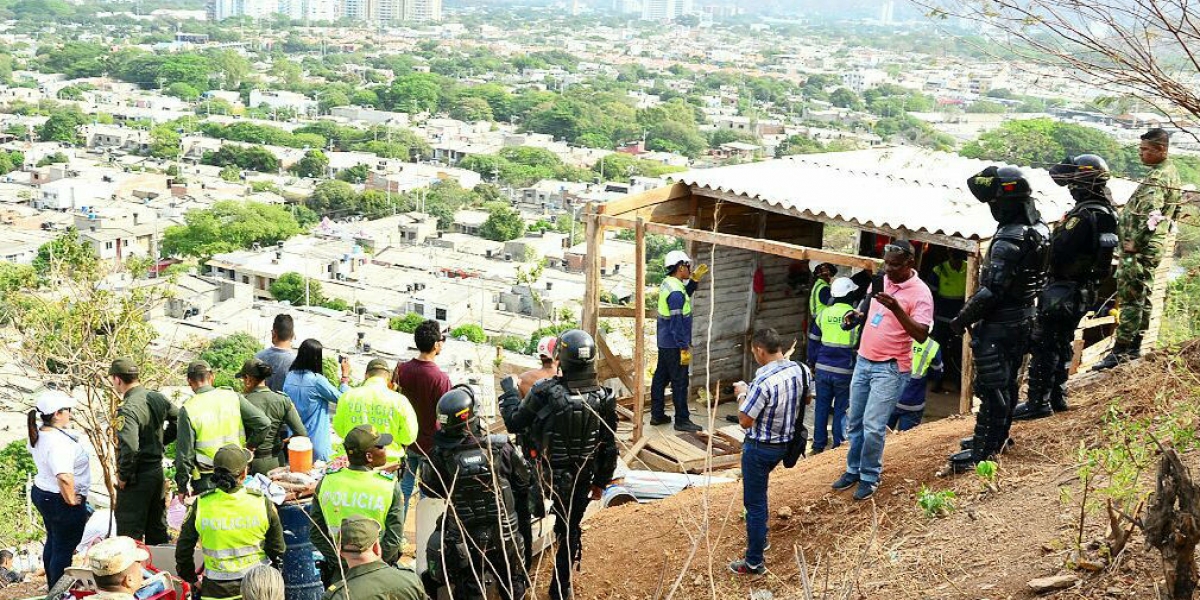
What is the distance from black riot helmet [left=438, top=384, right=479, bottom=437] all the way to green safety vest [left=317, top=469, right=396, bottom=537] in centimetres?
37

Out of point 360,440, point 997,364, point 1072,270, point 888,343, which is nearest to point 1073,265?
point 1072,270

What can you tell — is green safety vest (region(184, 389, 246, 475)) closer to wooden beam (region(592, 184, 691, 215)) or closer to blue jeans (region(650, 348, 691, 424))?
wooden beam (region(592, 184, 691, 215))

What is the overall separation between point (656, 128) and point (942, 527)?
353 feet

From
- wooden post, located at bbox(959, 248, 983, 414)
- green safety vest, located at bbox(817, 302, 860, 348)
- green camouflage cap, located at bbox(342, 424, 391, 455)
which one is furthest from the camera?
wooden post, located at bbox(959, 248, 983, 414)

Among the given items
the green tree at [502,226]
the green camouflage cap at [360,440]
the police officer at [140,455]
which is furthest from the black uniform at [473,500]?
the green tree at [502,226]

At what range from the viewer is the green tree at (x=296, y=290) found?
2201 inches

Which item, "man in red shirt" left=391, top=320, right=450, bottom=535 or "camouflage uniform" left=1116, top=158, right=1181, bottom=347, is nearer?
"man in red shirt" left=391, top=320, right=450, bottom=535

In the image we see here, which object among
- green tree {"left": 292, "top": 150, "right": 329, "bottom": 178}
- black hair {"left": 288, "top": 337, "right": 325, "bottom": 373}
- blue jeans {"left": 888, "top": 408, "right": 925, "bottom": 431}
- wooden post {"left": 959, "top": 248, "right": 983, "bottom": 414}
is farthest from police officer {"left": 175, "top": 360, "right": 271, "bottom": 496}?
green tree {"left": 292, "top": 150, "right": 329, "bottom": 178}

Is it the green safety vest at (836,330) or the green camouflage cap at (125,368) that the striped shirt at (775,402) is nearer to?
the green safety vest at (836,330)

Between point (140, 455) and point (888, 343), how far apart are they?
12.7ft

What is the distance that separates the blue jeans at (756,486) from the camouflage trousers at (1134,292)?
119 inches

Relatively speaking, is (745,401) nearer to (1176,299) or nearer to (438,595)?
(438,595)

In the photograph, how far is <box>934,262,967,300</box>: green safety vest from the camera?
876 centimetres

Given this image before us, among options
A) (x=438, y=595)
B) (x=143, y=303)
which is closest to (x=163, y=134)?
(x=143, y=303)
